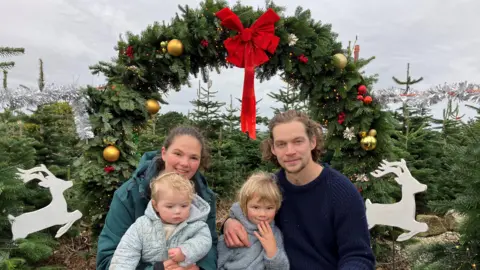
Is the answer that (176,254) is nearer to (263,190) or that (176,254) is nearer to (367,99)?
(263,190)

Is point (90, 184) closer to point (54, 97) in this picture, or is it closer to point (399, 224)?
point (54, 97)

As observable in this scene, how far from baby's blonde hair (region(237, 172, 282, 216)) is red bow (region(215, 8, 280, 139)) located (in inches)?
73.0

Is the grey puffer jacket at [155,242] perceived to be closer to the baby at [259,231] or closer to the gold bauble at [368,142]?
the baby at [259,231]

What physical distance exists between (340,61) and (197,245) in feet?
8.52

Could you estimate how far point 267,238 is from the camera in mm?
2090

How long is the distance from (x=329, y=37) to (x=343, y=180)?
2323mm

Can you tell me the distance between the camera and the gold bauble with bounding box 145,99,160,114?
3.81m

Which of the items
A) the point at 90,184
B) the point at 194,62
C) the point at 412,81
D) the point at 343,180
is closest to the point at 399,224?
the point at 343,180

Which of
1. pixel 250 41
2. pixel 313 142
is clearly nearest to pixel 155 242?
pixel 313 142

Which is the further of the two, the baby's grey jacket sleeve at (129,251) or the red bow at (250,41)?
the red bow at (250,41)

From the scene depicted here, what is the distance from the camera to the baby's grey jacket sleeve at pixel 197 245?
201 cm

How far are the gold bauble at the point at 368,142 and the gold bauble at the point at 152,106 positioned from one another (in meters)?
2.24

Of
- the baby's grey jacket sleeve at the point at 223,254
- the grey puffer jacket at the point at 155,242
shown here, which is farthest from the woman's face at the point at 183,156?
the baby's grey jacket sleeve at the point at 223,254

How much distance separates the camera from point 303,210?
2.12 meters
